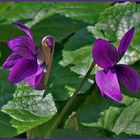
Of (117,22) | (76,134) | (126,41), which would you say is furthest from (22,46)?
(117,22)

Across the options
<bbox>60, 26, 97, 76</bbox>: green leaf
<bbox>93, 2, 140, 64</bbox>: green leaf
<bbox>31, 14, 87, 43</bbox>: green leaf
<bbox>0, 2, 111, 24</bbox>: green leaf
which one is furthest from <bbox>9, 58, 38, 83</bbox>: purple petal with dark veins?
<bbox>0, 2, 111, 24</bbox>: green leaf

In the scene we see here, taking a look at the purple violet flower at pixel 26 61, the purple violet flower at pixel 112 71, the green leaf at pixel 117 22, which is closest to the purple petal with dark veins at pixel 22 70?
the purple violet flower at pixel 26 61

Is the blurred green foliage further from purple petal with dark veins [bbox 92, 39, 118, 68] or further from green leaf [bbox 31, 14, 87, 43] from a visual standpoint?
purple petal with dark veins [bbox 92, 39, 118, 68]

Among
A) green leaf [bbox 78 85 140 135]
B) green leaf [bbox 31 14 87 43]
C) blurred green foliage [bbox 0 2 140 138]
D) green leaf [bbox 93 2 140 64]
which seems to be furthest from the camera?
green leaf [bbox 31 14 87 43]

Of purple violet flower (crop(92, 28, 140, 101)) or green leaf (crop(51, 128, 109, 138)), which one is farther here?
green leaf (crop(51, 128, 109, 138))

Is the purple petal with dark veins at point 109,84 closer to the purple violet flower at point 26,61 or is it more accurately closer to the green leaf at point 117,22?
the purple violet flower at point 26,61

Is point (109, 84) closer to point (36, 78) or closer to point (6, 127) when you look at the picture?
point (36, 78)
